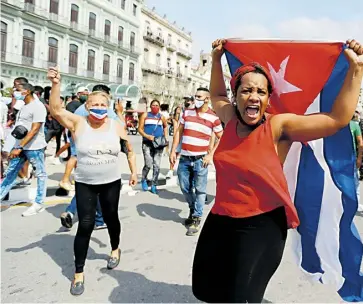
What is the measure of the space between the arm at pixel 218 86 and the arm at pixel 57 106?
133 cm

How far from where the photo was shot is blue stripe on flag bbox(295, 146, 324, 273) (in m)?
2.52

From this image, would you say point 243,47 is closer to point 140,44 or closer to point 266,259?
point 266,259

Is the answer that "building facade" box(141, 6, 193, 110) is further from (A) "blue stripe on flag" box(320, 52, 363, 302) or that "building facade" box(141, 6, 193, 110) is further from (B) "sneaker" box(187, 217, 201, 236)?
(A) "blue stripe on flag" box(320, 52, 363, 302)

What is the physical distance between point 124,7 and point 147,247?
42459mm

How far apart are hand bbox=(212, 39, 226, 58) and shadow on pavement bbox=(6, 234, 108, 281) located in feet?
7.39

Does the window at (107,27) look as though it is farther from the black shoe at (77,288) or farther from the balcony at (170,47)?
the black shoe at (77,288)

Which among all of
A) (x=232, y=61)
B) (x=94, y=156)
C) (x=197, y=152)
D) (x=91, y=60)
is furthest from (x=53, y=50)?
(x=232, y=61)

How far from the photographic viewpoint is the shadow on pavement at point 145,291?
2.83 meters

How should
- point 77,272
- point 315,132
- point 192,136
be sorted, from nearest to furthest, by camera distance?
1. point 315,132
2. point 77,272
3. point 192,136

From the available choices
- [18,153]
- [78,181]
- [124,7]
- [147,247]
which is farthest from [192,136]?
[124,7]

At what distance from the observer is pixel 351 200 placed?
8.04 feet

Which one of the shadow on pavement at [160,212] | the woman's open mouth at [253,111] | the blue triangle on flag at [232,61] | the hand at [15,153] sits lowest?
the shadow on pavement at [160,212]

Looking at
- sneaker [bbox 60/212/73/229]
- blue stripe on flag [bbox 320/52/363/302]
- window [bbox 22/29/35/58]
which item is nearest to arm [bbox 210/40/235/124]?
blue stripe on flag [bbox 320/52/363/302]

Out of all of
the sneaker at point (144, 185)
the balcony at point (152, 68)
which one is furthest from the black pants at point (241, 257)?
the balcony at point (152, 68)
